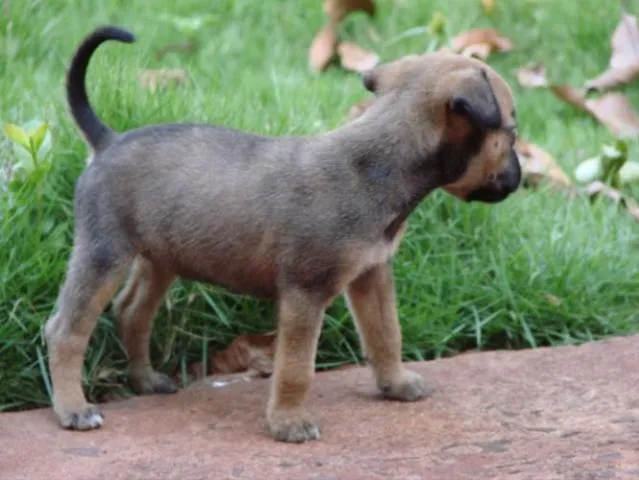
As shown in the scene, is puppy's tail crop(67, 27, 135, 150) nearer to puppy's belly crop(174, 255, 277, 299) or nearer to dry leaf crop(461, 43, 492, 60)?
puppy's belly crop(174, 255, 277, 299)

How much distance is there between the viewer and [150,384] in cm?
464

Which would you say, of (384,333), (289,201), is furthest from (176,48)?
(289,201)

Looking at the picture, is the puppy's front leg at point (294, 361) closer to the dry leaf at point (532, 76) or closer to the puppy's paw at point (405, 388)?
the puppy's paw at point (405, 388)

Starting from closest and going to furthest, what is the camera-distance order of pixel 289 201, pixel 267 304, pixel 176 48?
1. pixel 289 201
2. pixel 267 304
3. pixel 176 48

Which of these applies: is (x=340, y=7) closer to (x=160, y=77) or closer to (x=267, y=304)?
(x=160, y=77)

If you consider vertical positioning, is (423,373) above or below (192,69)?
below

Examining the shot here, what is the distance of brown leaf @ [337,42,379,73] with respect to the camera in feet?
24.2

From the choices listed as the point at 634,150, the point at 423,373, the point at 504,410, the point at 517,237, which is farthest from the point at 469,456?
the point at 634,150

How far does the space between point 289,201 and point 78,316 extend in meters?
0.77

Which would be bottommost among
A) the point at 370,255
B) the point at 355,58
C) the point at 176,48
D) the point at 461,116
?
the point at 355,58

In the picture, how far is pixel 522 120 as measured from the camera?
726 centimetres

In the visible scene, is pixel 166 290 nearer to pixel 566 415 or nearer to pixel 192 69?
pixel 566 415

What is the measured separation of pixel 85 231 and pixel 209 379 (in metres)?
0.82

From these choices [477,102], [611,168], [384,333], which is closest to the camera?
[477,102]
